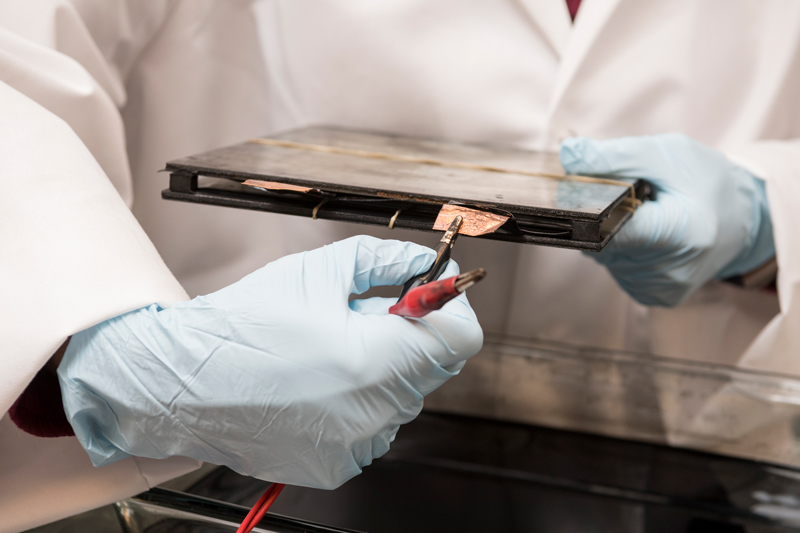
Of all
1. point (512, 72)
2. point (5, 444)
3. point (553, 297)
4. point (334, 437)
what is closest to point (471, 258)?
point (553, 297)

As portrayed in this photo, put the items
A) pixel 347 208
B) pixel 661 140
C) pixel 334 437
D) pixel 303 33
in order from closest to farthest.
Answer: pixel 334 437
pixel 347 208
pixel 661 140
pixel 303 33

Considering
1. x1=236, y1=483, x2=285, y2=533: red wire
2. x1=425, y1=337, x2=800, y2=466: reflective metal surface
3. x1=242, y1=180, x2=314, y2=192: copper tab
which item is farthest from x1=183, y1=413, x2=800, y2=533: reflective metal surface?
x1=242, y1=180, x2=314, y2=192: copper tab

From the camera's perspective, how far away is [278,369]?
0.39 metres

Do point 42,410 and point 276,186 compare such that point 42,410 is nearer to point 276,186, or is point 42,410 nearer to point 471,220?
point 276,186

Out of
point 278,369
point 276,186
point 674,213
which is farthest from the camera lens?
point 674,213

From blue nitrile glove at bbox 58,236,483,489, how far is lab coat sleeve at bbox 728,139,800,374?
54 cm

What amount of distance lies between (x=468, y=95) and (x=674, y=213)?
12.9 inches

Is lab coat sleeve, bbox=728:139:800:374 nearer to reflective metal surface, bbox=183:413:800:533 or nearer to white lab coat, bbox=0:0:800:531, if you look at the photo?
white lab coat, bbox=0:0:800:531

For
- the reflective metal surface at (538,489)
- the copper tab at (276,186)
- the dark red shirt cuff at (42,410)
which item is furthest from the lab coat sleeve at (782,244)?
the dark red shirt cuff at (42,410)

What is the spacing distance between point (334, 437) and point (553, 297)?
552 millimetres

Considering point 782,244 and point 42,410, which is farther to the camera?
point 782,244

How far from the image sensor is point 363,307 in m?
0.46

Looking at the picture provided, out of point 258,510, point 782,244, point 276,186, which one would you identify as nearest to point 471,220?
point 276,186

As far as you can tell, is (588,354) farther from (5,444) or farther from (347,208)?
(5,444)
